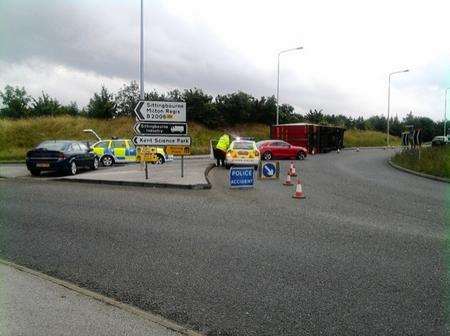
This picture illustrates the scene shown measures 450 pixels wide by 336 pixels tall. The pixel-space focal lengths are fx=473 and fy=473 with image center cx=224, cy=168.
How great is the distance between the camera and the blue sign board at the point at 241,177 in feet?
46.7

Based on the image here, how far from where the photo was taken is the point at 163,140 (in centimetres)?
1623

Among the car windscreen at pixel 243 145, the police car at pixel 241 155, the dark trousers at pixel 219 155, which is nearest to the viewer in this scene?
the police car at pixel 241 155

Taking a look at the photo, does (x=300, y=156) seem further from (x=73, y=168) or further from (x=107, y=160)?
(x=73, y=168)

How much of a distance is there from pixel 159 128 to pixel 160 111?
0.59 meters

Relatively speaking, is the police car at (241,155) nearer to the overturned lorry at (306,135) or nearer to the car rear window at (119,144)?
the car rear window at (119,144)

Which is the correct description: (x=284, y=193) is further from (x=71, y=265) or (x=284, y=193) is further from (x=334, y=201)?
(x=71, y=265)

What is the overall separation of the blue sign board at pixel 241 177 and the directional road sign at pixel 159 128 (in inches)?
121

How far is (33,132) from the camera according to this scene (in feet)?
149

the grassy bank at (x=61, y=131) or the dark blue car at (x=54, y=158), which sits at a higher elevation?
the grassy bank at (x=61, y=131)

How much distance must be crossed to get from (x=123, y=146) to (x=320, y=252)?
67.8ft

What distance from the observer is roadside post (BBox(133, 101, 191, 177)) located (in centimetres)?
1608

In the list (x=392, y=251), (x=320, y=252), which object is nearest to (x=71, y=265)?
(x=320, y=252)

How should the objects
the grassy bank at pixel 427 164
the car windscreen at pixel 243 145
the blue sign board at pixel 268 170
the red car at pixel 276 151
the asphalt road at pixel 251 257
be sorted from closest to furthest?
1. the asphalt road at pixel 251 257
2. the blue sign board at pixel 268 170
3. the grassy bank at pixel 427 164
4. the car windscreen at pixel 243 145
5. the red car at pixel 276 151

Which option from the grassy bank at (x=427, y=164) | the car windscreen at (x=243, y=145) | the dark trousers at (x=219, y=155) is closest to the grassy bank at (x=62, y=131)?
the dark trousers at (x=219, y=155)
